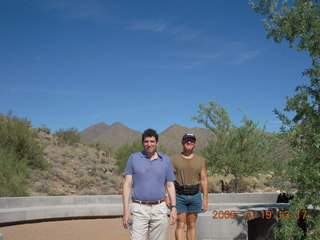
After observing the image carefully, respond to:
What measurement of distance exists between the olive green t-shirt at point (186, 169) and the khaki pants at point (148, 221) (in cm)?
133

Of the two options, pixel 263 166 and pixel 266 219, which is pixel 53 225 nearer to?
pixel 266 219

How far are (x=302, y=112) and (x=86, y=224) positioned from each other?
7382mm

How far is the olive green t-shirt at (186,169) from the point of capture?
6.34m

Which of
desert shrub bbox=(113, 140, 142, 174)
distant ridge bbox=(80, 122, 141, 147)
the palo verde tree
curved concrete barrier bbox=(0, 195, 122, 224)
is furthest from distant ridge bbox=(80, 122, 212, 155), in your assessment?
the palo verde tree

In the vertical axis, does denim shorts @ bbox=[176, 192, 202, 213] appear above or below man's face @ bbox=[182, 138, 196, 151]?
below

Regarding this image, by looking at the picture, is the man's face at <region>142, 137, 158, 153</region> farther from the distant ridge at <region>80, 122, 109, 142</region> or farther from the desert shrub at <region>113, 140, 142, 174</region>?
the distant ridge at <region>80, 122, 109, 142</region>

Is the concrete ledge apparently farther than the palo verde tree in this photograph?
Yes

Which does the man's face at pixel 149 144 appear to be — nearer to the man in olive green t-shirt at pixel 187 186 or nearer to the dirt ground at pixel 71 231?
the man in olive green t-shirt at pixel 187 186

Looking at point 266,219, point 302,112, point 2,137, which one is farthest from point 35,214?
point 2,137

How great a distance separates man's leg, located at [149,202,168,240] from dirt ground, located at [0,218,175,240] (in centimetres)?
473

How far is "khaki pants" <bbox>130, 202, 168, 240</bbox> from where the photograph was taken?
495 centimetres

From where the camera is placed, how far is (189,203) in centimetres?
640

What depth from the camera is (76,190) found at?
23938mm
